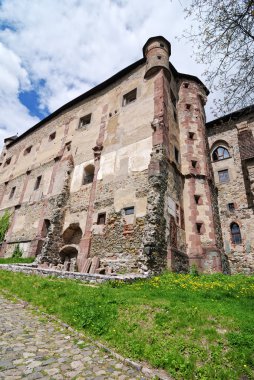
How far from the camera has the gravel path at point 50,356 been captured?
3.22 metres

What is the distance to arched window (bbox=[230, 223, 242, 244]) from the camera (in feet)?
55.8

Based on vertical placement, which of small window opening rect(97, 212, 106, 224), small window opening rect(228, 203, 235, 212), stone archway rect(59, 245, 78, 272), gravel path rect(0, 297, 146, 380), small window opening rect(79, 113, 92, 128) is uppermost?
small window opening rect(79, 113, 92, 128)

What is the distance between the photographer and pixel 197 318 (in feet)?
16.2

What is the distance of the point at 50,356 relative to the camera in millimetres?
3695

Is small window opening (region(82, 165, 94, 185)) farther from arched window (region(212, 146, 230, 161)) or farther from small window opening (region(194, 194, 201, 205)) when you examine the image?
arched window (region(212, 146, 230, 161))

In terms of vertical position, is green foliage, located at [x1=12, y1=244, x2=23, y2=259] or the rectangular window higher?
the rectangular window

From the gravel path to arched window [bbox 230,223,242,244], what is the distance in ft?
49.7

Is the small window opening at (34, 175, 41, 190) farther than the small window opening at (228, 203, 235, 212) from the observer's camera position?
Yes

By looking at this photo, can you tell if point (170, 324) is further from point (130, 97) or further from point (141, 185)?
point (130, 97)

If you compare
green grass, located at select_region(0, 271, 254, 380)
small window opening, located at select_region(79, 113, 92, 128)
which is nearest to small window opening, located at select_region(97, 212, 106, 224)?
green grass, located at select_region(0, 271, 254, 380)

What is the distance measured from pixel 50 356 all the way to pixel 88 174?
1519 centimetres

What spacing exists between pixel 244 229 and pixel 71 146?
591 inches

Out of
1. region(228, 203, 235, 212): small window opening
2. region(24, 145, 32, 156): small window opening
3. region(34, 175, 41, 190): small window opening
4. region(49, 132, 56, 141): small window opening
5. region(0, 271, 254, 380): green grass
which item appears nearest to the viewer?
region(0, 271, 254, 380): green grass

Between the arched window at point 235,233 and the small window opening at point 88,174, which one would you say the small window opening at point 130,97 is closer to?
the small window opening at point 88,174
